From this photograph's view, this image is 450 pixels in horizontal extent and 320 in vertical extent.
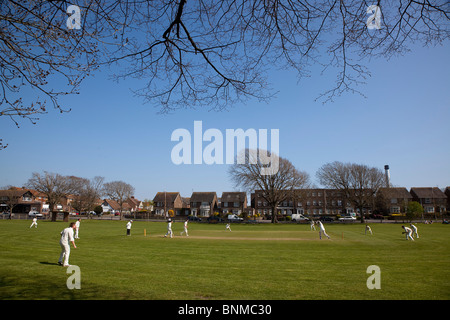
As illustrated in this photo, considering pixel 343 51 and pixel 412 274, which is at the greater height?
pixel 343 51

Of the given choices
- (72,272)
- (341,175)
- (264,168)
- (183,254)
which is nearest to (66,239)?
(72,272)

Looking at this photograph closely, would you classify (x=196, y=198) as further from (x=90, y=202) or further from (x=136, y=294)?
(x=136, y=294)

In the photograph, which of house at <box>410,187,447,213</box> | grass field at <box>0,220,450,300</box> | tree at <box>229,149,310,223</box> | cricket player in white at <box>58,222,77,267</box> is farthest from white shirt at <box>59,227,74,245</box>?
house at <box>410,187,447,213</box>

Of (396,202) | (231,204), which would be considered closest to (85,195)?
(231,204)

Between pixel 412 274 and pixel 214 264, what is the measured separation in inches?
337

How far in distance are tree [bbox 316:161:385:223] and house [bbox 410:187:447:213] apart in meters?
34.4

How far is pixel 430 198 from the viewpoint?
285 ft

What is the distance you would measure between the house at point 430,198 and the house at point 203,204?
67665mm

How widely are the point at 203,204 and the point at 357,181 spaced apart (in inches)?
2093

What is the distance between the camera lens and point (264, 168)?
58625 mm

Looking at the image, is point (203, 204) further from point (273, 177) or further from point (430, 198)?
point (430, 198)

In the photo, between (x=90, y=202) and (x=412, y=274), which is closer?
(x=412, y=274)

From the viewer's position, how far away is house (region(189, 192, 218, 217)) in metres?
96.9
